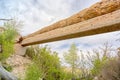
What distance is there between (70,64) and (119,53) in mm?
1365

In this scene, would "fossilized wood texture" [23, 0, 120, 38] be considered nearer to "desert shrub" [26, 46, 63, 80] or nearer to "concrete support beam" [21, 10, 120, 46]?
"concrete support beam" [21, 10, 120, 46]

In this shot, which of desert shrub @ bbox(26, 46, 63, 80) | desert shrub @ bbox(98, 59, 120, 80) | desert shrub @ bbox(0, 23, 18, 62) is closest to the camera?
desert shrub @ bbox(98, 59, 120, 80)

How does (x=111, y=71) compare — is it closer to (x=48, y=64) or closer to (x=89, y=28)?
(x=89, y=28)

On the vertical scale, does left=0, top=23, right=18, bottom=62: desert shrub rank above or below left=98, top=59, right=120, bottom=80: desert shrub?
above

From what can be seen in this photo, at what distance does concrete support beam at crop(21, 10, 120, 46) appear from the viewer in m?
1.88

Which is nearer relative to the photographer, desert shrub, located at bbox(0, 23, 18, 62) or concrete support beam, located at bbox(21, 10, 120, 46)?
concrete support beam, located at bbox(21, 10, 120, 46)

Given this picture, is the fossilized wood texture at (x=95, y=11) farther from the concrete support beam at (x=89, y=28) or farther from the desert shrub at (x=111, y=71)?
the desert shrub at (x=111, y=71)

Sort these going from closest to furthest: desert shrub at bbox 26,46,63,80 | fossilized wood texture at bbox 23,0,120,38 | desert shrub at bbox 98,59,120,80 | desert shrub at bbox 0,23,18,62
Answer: desert shrub at bbox 98,59,120,80, fossilized wood texture at bbox 23,0,120,38, desert shrub at bbox 0,23,18,62, desert shrub at bbox 26,46,63,80

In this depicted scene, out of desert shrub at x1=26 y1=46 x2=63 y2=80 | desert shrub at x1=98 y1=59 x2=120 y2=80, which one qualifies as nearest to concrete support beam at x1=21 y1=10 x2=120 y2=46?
desert shrub at x1=98 y1=59 x2=120 y2=80

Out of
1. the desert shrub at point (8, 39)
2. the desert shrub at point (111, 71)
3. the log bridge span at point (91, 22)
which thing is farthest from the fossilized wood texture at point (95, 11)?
the desert shrub at point (8, 39)

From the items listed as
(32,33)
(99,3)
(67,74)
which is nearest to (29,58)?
(32,33)

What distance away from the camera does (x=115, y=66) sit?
1874mm

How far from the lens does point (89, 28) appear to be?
7.16ft

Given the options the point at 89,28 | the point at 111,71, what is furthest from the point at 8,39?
the point at 111,71
